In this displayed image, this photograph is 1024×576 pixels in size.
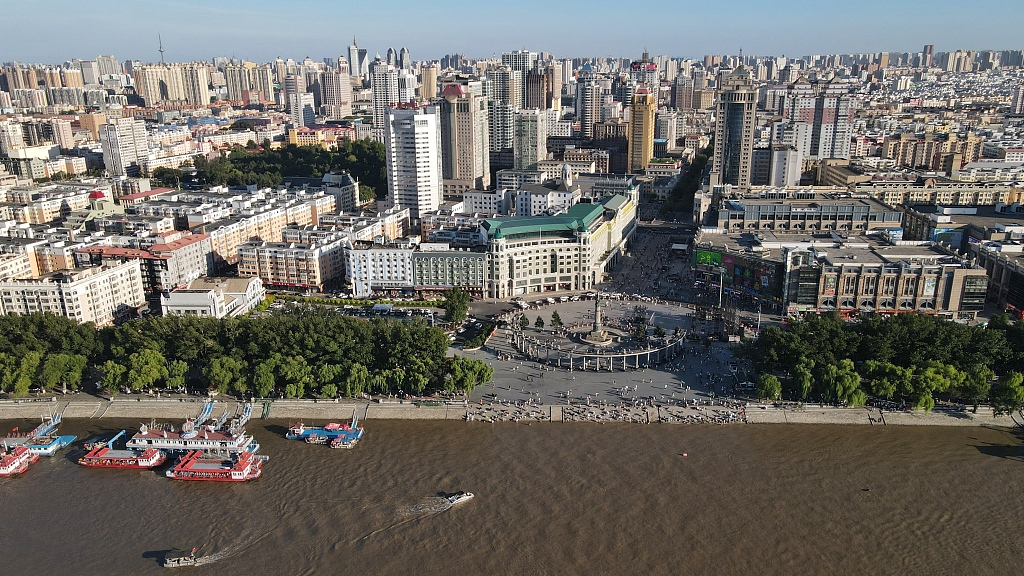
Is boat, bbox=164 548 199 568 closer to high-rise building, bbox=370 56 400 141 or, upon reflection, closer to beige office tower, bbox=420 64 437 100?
high-rise building, bbox=370 56 400 141

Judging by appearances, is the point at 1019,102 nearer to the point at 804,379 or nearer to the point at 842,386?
the point at 842,386

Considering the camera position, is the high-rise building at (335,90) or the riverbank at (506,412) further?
the high-rise building at (335,90)

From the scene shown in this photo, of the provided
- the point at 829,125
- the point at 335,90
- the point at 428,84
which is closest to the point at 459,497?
the point at 829,125

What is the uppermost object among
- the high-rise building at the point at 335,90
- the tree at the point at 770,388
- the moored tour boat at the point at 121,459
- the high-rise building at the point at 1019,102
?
the high-rise building at the point at 335,90

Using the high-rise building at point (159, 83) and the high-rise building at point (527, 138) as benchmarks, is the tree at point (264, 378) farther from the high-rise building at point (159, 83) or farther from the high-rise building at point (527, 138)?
the high-rise building at point (159, 83)

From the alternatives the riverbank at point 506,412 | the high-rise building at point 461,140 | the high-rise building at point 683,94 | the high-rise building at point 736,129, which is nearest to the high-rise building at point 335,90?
the high-rise building at point 683,94

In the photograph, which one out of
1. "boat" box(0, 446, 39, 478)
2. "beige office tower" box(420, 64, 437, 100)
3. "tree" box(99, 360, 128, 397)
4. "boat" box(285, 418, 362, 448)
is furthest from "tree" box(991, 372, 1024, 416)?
"beige office tower" box(420, 64, 437, 100)

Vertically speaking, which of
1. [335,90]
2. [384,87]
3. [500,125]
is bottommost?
[500,125]

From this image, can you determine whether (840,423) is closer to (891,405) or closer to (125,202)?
(891,405)

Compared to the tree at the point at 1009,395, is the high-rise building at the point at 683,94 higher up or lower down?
higher up
